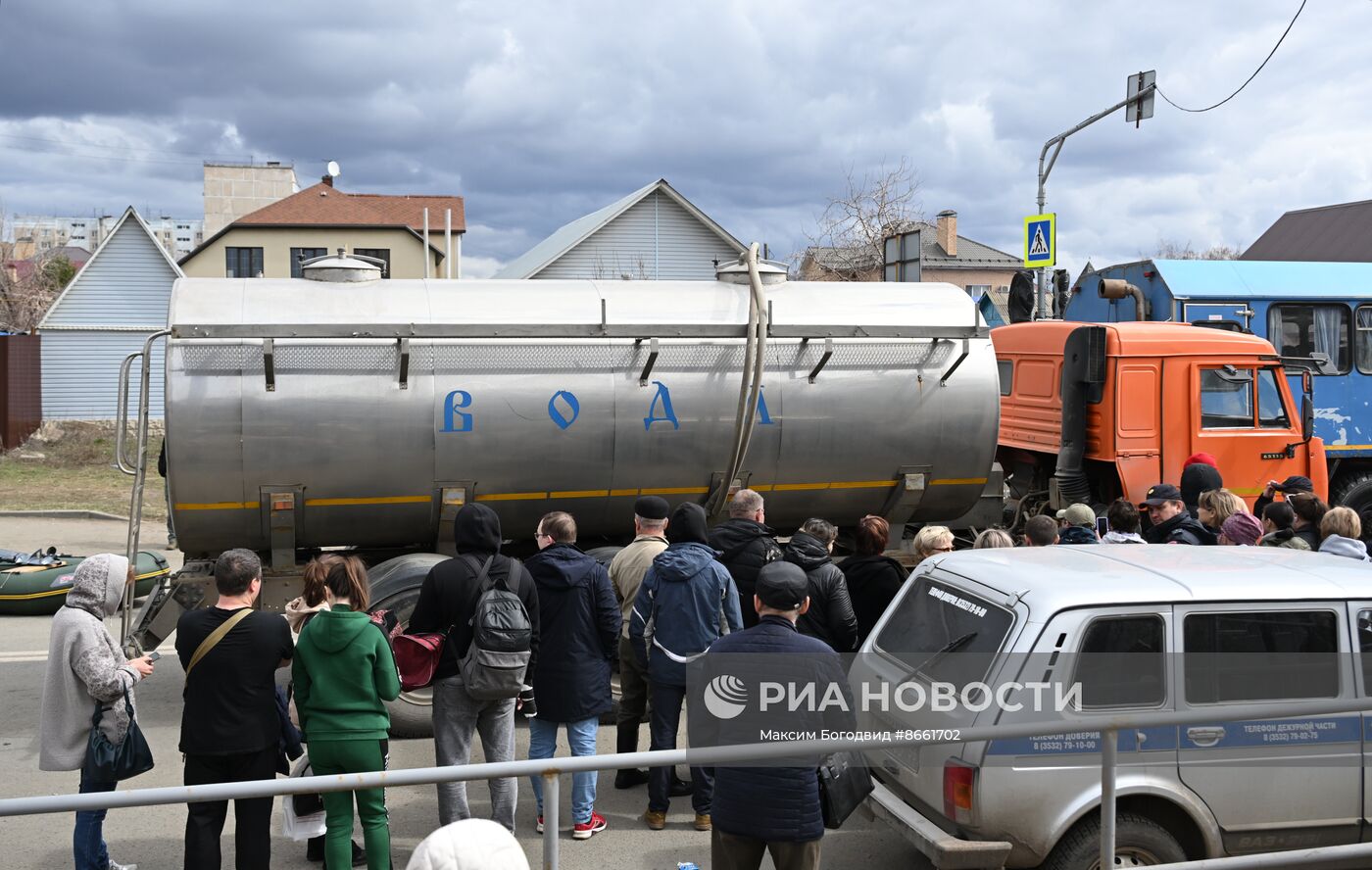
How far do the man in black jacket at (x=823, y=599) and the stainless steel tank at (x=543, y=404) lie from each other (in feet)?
7.27

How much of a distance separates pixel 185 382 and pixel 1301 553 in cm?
674

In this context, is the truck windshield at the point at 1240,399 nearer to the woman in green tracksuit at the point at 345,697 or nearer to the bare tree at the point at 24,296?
the woman in green tracksuit at the point at 345,697

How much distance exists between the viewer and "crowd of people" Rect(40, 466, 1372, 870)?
488 centimetres

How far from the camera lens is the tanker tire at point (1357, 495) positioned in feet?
43.3

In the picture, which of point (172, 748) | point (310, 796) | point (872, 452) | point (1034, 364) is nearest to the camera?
point (310, 796)

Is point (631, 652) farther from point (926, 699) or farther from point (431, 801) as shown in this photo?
point (926, 699)

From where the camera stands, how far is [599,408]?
8312 mm

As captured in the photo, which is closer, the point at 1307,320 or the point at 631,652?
the point at 631,652

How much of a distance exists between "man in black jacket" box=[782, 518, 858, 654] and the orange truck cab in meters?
5.01

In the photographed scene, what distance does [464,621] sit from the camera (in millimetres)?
5719

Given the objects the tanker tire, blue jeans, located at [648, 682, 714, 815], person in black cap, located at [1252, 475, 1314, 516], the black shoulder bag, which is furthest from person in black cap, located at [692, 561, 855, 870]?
the tanker tire

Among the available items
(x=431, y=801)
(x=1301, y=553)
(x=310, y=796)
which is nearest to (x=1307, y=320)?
(x=1301, y=553)

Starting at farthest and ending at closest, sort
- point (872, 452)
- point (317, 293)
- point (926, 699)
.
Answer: point (872, 452)
point (317, 293)
point (926, 699)

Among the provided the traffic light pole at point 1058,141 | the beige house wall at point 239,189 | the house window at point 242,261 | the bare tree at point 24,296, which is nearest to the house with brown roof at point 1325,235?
the traffic light pole at point 1058,141
